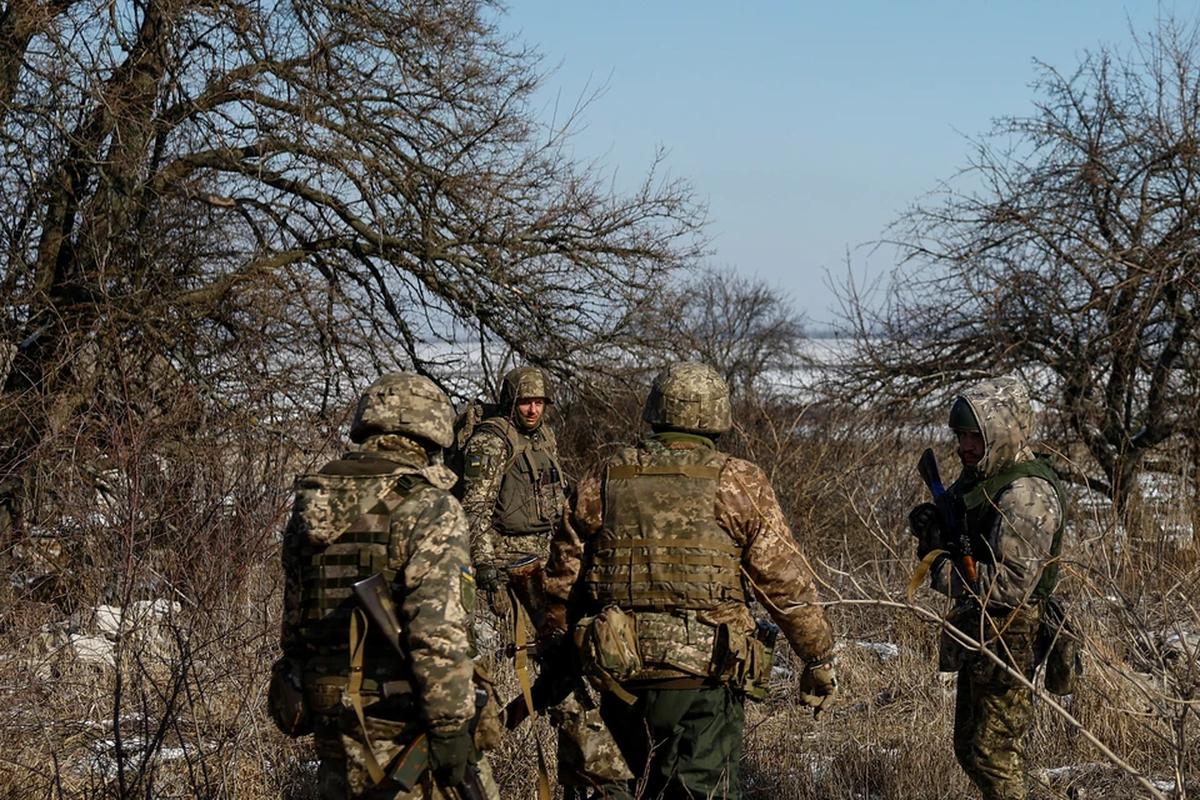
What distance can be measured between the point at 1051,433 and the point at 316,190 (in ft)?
21.7

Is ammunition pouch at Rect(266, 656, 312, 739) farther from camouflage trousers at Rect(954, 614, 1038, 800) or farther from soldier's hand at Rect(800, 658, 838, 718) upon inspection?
camouflage trousers at Rect(954, 614, 1038, 800)

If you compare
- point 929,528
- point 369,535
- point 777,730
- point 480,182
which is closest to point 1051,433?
point 480,182

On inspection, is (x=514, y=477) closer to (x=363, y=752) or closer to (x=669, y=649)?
(x=669, y=649)

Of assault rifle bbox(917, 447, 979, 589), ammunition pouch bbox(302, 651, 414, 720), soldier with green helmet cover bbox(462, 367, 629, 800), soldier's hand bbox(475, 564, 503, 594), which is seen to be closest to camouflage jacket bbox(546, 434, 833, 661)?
assault rifle bbox(917, 447, 979, 589)

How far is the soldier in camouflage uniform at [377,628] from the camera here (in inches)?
136

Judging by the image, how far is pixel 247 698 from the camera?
4.79 metres

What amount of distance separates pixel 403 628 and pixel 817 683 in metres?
1.50

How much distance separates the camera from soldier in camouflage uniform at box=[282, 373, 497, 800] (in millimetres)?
3461

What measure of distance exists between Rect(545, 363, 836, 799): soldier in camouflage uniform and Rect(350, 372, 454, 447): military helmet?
75 centimetres

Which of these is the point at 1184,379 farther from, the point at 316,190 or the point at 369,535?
the point at 369,535

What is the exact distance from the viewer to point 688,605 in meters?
4.21

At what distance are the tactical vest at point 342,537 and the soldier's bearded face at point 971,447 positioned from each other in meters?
2.13

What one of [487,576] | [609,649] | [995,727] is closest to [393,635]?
[609,649]

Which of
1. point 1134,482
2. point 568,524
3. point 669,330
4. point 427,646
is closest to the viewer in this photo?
point 427,646
